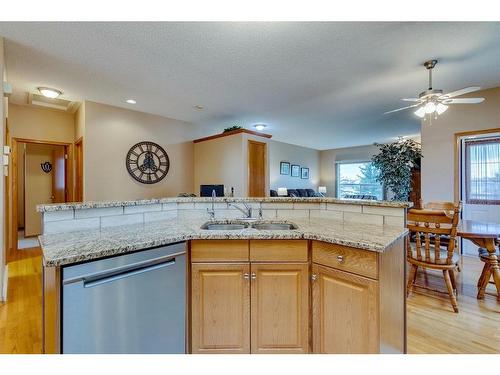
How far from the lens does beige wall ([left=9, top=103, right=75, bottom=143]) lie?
4.09 metres

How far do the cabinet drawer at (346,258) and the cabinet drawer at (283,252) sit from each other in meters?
0.07

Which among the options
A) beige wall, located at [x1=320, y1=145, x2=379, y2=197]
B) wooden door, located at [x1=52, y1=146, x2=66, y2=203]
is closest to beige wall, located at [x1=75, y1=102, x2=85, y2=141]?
wooden door, located at [x1=52, y1=146, x2=66, y2=203]

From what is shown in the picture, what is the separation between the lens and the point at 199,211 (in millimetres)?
2227

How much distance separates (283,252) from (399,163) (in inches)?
180

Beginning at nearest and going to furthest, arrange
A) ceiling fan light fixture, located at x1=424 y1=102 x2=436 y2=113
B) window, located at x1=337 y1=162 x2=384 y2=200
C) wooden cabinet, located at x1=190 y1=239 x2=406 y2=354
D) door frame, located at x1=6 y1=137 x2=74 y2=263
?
wooden cabinet, located at x1=190 y1=239 x2=406 y2=354, ceiling fan light fixture, located at x1=424 y1=102 x2=436 y2=113, door frame, located at x1=6 y1=137 x2=74 y2=263, window, located at x1=337 y1=162 x2=384 y2=200

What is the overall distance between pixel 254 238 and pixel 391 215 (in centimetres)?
98

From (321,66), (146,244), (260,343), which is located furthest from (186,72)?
(260,343)

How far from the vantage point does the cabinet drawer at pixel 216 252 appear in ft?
4.88

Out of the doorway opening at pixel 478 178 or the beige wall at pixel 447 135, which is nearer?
the beige wall at pixel 447 135

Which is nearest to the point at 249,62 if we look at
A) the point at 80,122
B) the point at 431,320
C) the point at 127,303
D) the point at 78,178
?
the point at 127,303

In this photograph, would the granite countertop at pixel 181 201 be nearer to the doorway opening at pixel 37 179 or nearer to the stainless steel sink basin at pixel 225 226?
the stainless steel sink basin at pixel 225 226

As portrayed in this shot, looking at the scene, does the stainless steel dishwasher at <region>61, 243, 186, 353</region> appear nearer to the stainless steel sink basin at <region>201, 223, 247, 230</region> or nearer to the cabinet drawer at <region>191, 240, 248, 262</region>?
the cabinet drawer at <region>191, 240, 248, 262</region>

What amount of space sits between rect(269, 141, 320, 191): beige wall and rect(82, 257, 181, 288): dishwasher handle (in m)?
6.09

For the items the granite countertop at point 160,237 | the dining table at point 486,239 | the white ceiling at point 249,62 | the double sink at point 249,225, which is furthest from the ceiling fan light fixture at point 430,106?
the double sink at point 249,225
